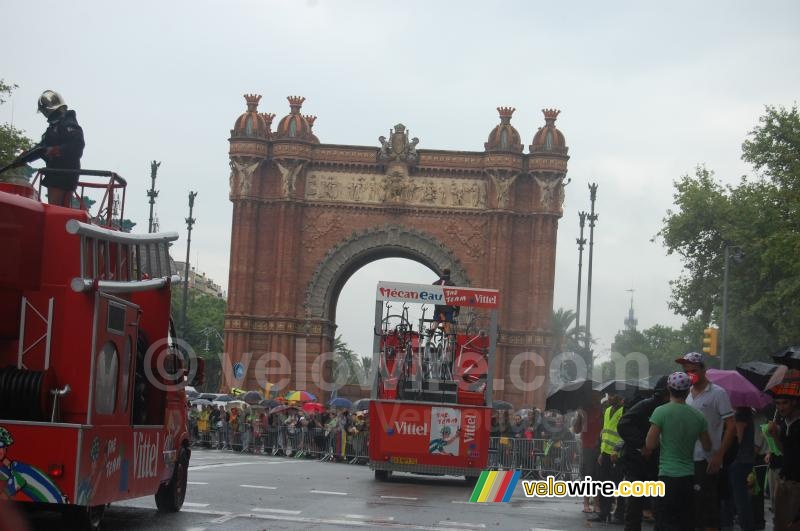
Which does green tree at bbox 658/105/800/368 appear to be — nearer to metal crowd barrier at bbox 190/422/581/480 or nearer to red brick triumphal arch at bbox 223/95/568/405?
red brick triumphal arch at bbox 223/95/568/405

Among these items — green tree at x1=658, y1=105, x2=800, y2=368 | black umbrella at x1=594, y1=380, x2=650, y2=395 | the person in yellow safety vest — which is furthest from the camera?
green tree at x1=658, y1=105, x2=800, y2=368

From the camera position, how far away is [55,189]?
11.9m

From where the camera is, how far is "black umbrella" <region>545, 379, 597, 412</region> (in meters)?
20.7

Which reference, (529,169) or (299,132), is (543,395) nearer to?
(529,169)

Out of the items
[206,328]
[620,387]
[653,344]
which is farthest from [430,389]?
[653,344]

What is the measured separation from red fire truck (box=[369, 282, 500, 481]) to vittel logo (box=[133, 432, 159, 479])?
1096 centimetres

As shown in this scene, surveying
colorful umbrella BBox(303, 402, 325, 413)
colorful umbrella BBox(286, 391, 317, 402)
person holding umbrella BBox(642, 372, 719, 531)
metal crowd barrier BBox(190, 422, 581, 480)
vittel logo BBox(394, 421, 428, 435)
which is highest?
person holding umbrella BBox(642, 372, 719, 531)

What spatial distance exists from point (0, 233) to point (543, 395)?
5010cm

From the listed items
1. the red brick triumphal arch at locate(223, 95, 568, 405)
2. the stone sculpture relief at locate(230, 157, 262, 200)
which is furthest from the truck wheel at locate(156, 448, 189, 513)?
the stone sculpture relief at locate(230, 157, 262, 200)

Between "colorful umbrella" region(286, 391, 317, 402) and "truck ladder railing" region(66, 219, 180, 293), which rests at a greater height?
"truck ladder railing" region(66, 219, 180, 293)

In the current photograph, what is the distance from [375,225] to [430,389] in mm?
34970

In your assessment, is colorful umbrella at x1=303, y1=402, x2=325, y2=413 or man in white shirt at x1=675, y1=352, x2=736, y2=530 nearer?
man in white shirt at x1=675, y1=352, x2=736, y2=530

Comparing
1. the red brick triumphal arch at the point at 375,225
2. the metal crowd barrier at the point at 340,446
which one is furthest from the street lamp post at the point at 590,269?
the metal crowd barrier at the point at 340,446

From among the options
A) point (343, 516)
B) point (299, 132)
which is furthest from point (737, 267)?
point (343, 516)
